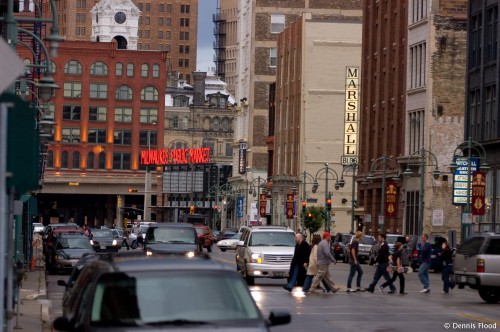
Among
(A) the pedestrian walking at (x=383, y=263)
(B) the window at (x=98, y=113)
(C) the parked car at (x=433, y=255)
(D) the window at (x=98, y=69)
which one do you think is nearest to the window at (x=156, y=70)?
(D) the window at (x=98, y=69)

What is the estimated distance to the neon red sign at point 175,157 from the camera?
166 metres

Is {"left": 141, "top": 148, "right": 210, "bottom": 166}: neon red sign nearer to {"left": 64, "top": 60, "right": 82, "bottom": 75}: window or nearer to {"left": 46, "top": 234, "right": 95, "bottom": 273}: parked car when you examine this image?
{"left": 64, "top": 60, "right": 82, "bottom": 75}: window

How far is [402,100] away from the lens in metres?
85.2

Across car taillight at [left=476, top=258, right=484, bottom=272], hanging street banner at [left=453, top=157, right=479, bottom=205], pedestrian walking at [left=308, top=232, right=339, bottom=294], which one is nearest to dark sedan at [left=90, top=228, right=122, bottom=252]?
hanging street banner at [left=453, top=157, right=479, bottom=205]

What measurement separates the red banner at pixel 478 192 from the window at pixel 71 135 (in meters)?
116

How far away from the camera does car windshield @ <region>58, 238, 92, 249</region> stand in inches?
1966

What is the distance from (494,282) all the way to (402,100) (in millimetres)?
52128

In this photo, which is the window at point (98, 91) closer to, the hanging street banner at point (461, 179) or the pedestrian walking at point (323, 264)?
the hanging street banner at point (461, 179)

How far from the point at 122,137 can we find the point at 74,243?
12457 centimetres

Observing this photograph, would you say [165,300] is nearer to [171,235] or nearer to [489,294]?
[489,294]

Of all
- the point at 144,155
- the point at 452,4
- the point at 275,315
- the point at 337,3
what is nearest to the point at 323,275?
the point at 275,315

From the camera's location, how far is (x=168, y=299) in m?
11.8

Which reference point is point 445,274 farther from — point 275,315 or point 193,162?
point 193,162

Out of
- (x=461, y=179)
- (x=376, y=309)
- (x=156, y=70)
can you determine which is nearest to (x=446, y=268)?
(x=376, y=309)
